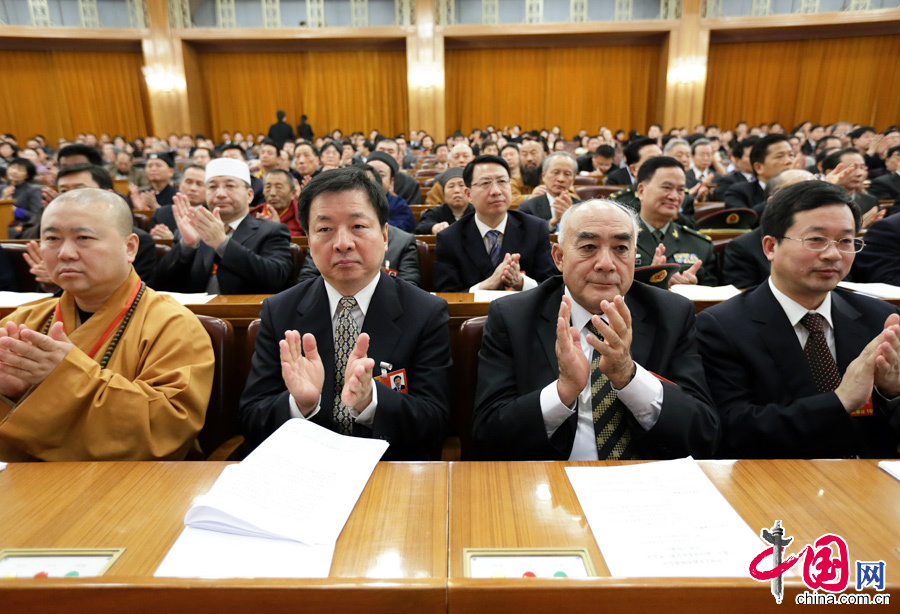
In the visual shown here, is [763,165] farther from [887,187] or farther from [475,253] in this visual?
[475,253]

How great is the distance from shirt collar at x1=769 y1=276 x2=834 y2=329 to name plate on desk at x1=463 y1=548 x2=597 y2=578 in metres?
1.09

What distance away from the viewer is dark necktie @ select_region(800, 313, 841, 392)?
148cm

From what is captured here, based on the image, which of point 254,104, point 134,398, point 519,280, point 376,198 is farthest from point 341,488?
point 254,104

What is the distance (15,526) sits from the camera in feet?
2.99

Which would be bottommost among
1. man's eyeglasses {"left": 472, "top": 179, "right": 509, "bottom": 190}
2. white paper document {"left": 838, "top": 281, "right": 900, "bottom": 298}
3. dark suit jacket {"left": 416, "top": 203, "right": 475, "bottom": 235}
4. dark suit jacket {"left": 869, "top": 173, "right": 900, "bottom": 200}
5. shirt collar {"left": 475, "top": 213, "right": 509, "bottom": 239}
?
white paper document {"left": 838, "top": 281, "right": 900, "bottom": 298}

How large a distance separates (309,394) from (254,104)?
14429mm

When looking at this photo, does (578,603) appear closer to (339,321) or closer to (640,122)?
(339,321)

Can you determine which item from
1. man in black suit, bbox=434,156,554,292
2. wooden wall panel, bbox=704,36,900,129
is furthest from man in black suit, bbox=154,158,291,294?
wooden wall panel, bbox=704,36,900,129

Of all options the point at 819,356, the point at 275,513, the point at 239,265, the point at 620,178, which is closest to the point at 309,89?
the point at 620,178

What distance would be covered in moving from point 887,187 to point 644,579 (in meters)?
5.51

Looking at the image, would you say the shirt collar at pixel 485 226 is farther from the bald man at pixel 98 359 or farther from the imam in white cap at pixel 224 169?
the bald man at pixel 98 359

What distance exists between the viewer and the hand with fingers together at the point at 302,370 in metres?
1.25

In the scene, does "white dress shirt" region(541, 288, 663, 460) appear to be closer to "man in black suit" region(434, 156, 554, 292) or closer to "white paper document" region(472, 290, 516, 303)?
"white paper document" region(472, 290, 516, 303)

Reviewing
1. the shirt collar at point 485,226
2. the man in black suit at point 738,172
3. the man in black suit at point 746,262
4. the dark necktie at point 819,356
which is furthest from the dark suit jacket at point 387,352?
the man in black suit at point 738,172
